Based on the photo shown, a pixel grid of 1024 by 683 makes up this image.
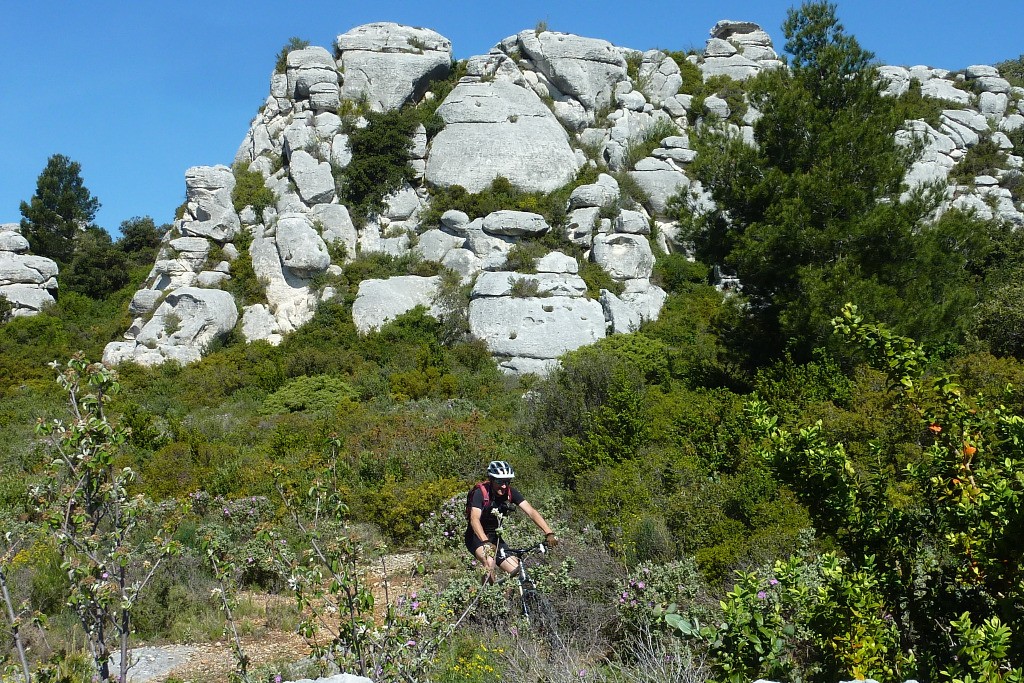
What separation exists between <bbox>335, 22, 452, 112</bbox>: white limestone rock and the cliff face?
60 mm

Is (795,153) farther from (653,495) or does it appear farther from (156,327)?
(156,327)

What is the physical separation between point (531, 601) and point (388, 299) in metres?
16.9

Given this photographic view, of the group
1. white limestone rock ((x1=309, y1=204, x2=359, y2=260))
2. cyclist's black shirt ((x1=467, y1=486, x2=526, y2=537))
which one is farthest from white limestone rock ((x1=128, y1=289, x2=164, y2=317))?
cyclist's black shirt ((x1=467, y1=486, x2=526, y2=537))

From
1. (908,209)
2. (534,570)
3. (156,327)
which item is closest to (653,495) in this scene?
(534,570)

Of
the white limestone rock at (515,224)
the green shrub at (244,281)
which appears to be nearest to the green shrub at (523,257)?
the white limestone rock at (515,224)

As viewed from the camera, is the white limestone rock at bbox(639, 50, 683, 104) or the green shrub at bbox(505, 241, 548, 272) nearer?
the green shrub at bbox(505, 241, 548, 272)

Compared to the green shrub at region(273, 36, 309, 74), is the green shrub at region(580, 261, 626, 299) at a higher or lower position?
lower

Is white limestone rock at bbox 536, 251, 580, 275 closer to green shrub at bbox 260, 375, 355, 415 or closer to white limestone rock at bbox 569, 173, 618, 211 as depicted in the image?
white limestone rock at bbox 569, 173, 618, 211

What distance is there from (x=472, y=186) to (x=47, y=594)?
66.7 feet

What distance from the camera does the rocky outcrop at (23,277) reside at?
24.0 m

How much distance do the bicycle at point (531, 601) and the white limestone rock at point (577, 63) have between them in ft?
85.8

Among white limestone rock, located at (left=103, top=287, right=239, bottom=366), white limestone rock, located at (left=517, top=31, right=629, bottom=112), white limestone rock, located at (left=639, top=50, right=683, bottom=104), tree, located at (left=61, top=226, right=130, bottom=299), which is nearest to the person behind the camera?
white limestone rock, located at (left=103, top=287, right=239, bottom=366)

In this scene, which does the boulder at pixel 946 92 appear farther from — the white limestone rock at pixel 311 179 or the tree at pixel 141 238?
the tree at pixel 141 238

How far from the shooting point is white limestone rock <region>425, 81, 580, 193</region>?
1008 inches
